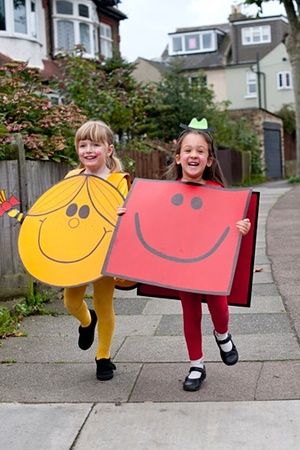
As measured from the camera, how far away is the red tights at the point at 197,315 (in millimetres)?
4328

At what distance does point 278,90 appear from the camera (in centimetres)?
4950

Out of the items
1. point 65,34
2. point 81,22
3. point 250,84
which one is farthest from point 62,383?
point 250,84

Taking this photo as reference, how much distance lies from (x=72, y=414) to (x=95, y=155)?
1.61 m

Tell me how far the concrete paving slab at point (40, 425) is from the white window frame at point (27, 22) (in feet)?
63.7

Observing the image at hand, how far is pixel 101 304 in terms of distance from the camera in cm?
459

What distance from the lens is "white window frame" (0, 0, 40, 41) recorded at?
22.0 metres

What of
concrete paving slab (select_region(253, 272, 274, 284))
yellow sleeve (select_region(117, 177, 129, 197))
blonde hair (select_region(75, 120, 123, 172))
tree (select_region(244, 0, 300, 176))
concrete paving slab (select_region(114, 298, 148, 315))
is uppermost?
tree (select_region(244, 0, 300, 176))

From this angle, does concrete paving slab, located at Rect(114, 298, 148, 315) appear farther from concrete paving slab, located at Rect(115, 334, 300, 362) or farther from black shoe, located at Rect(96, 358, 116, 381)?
black shoe, located at Rect(96, 358, 116, 381)

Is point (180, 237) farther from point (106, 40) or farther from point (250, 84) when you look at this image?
point (250, 84)

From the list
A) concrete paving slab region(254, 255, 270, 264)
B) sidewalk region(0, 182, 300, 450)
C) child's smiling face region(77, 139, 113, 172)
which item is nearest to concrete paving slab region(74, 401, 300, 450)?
sidewalk region(0, 182, 300, 450)

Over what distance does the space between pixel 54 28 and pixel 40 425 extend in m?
24.2

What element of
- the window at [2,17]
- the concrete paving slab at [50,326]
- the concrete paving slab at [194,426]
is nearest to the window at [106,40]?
the window at [2,17]

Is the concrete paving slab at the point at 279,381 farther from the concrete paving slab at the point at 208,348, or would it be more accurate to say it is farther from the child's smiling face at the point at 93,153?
the child's smiling face at the point at 93,153

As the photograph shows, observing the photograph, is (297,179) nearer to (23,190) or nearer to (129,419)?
(23,190)
